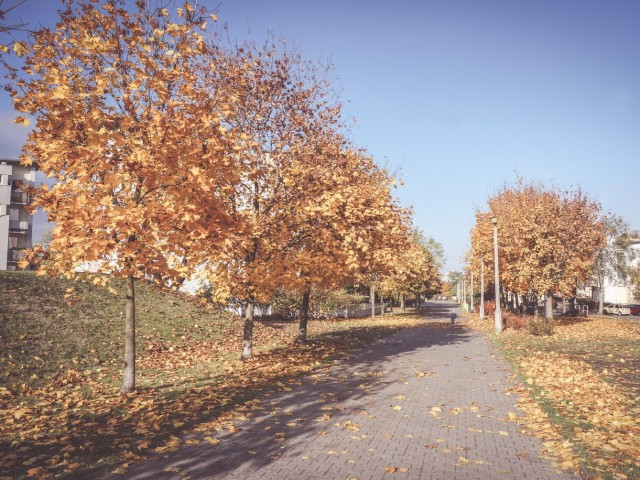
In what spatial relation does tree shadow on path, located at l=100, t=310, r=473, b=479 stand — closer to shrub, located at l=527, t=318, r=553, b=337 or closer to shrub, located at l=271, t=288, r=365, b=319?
shrub, located at l=527, t=318, r=553, b=337

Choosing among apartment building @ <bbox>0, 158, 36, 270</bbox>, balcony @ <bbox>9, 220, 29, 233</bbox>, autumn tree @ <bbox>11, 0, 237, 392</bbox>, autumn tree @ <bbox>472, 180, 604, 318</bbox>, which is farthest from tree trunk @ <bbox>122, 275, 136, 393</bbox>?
balcony @ <bbox>9, 220, 29, 233</bbox>

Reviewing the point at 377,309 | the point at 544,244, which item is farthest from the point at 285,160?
the point at 377,309

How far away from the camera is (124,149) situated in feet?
28.5

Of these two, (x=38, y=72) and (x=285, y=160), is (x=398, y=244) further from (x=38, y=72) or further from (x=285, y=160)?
(x=38, y=72)

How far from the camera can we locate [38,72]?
27.4 ft

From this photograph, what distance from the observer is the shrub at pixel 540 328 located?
23.0m

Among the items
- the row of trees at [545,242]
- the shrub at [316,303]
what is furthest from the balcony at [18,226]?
the row of trees at [545,242]

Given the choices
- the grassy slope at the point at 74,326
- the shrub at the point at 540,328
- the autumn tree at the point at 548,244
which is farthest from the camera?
the autumn tree at the point at 548,244

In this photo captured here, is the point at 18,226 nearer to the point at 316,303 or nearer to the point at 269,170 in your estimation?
the point at 316,303

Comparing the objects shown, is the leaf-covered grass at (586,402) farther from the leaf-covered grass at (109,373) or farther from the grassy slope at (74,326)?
the grassy slope at (74,326)

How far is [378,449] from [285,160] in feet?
33.2

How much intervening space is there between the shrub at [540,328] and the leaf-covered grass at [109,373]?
877 centimetres

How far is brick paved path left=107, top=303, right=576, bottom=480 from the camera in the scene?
18.6 ft

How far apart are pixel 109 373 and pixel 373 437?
804 centimetres
